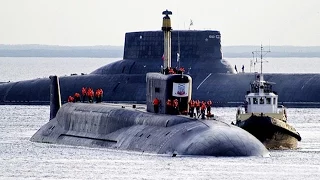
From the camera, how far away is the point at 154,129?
4800 cm

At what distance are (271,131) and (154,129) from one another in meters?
7.39

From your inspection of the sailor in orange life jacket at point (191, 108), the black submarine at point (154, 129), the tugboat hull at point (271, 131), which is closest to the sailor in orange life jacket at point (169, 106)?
the black submarine at point (154, 129)

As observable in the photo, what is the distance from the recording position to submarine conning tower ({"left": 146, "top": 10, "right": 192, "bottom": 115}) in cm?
4906

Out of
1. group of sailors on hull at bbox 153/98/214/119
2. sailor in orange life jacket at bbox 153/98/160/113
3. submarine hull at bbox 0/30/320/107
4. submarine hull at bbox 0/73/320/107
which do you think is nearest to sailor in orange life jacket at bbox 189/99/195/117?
group of sailors on hull at bbox 153/98/214/119

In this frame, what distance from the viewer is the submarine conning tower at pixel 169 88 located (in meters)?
49.1

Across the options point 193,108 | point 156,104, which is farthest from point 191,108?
point 156,104

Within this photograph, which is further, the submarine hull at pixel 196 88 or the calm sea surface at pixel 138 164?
the submarine hull at pixel 196 88

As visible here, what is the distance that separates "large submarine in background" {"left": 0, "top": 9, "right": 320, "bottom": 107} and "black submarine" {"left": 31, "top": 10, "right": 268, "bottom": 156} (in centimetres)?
3340

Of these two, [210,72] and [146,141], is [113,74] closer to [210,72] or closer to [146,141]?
[210,72]

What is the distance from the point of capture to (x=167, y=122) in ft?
156

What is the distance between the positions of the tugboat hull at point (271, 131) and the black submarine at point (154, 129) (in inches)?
193

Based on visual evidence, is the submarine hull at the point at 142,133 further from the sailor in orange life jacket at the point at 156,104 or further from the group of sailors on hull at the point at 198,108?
the group of sailors on hull at the point at 198,108

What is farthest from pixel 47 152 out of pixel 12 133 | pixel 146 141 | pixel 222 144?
pixel 12 133

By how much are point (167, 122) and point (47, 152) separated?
5.79 m
